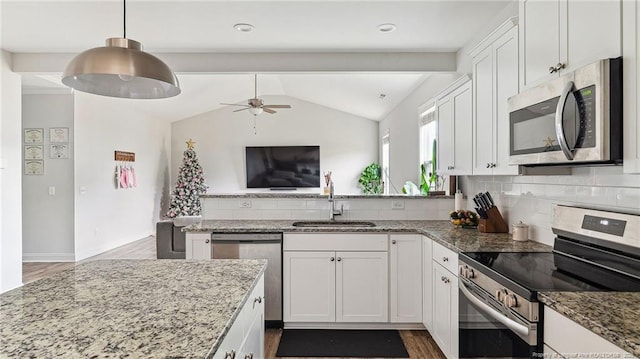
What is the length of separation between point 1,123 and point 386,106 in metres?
5.76

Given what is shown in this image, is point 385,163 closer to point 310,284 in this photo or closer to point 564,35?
point 310,284

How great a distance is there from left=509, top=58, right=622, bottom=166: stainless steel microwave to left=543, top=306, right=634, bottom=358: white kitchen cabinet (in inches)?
23.3

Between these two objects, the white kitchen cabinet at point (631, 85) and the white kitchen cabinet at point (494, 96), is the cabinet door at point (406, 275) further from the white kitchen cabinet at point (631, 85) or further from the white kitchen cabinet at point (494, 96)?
the white kitchen cabinet at point (631, 85)

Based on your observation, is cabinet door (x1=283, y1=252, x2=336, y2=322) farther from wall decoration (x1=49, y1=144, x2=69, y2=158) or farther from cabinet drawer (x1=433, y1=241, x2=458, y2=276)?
wall decoration (x1=49, y1=144, x2=69, y2=158)

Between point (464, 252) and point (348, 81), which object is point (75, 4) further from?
point (348, 81)

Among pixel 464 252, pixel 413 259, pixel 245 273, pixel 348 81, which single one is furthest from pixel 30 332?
pixel 348 81

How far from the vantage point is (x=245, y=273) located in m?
1.63

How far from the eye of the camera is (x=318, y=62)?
3.71m

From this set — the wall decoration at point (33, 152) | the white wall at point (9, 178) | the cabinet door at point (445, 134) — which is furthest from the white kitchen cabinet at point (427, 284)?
the wall decoration at point (33, 152)

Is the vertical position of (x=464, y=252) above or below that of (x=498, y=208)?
below

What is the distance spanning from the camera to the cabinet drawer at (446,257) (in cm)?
221

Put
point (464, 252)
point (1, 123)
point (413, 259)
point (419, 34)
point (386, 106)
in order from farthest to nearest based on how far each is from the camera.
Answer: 1. point (386, 106)
2. point (1, 123)
3. point (419, 34)
4. point (413, 259)
5. point (464, 252)

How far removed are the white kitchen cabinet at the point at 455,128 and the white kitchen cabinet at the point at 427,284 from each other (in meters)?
0.63

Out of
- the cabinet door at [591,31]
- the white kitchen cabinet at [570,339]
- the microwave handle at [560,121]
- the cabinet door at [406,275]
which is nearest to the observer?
the white kitchen cabinet at [570,339]
